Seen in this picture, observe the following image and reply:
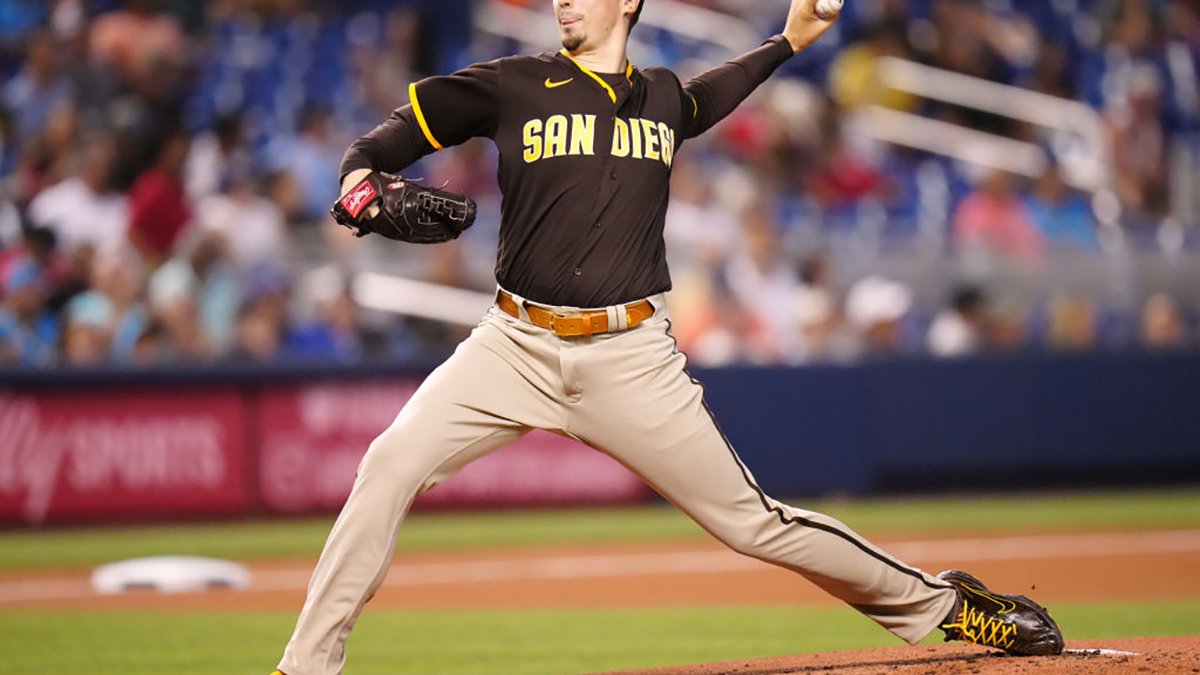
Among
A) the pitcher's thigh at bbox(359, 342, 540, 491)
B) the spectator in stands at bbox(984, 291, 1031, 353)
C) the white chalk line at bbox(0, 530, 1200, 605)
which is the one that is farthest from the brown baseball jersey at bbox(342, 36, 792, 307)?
the spectator in stands at bbox(984, 291, 1031, 353)

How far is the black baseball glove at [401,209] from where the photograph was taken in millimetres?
4598

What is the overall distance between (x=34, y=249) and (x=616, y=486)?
463 centimetres

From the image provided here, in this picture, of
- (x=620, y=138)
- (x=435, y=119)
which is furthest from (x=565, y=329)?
(x=435, y=119)

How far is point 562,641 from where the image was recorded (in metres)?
7.27

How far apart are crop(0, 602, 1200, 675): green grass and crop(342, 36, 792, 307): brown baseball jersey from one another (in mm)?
1992

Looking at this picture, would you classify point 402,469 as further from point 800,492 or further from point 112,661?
point 800,492

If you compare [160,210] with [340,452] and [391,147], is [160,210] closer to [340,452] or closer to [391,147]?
[340,452]

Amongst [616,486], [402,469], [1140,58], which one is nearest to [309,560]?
[616,486]

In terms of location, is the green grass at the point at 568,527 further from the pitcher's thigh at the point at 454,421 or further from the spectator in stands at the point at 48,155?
the pitcher's thigh at the point at 454,421

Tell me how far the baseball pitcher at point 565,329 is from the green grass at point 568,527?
6178mm

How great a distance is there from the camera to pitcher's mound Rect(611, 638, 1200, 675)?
5125 mm

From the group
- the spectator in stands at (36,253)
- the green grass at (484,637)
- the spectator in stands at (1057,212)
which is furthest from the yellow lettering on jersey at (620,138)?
the spectator in stands at (1057,212)

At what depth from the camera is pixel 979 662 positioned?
5.32 meters

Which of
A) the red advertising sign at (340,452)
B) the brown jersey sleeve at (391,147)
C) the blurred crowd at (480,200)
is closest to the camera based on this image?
the brown jersey sleeve at (391,147)
